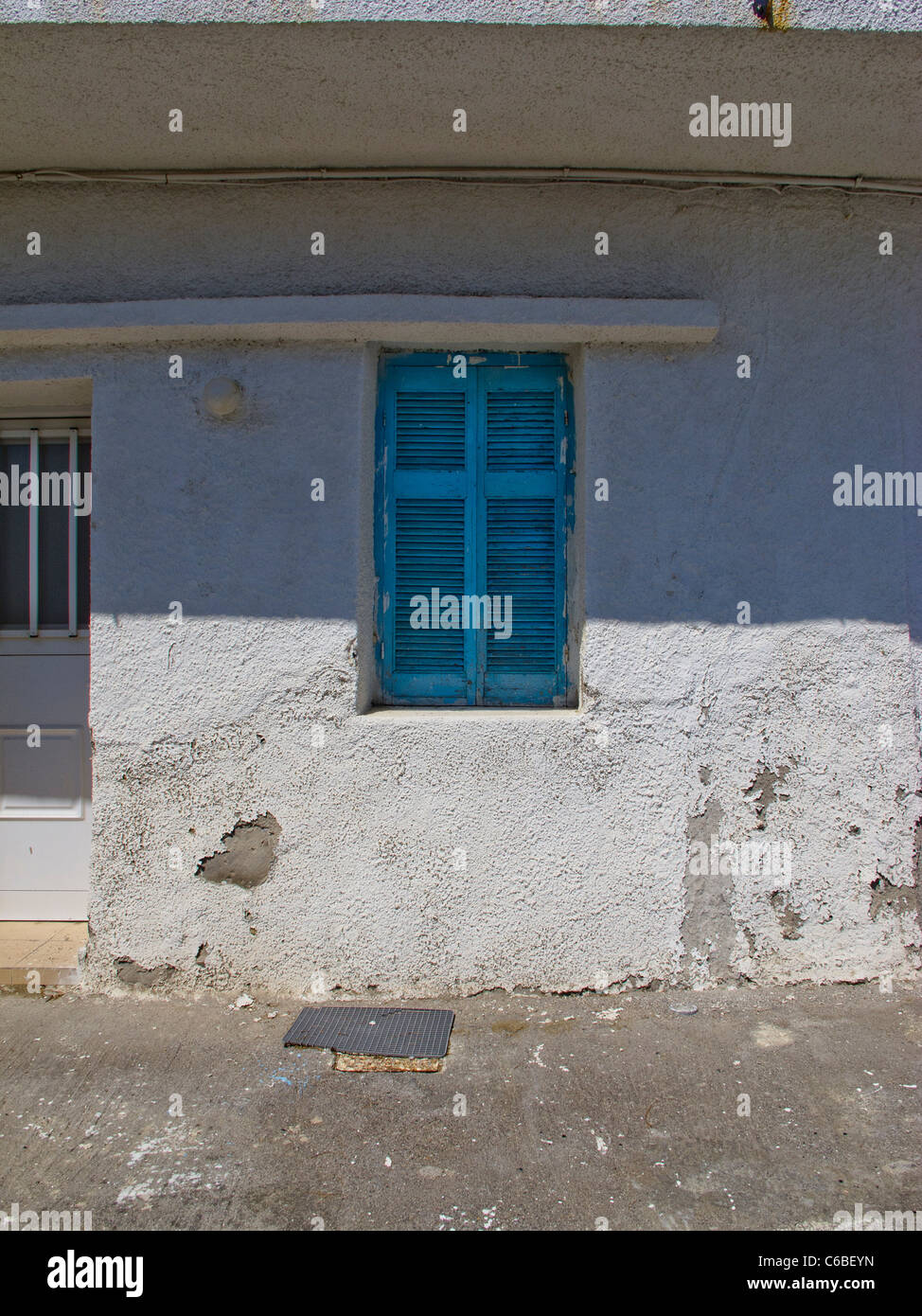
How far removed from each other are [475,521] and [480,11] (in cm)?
180

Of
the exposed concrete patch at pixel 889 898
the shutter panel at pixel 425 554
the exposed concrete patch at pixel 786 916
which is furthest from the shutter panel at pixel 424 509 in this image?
the exposed concrete patch at pixel 889 898

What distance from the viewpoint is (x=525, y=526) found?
3805mm

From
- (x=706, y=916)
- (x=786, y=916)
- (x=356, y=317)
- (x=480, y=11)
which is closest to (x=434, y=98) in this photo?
(x=480, y=11)

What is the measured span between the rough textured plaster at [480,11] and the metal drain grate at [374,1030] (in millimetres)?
3526

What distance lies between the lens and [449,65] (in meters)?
2.93

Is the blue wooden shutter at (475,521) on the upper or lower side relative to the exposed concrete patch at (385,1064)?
upper

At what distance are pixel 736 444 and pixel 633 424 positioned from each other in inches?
17.7

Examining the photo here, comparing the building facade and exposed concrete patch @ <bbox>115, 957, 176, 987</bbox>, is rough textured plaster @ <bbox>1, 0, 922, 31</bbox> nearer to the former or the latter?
the building facade

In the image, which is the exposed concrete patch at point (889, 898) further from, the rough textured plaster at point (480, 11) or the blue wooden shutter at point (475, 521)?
the rough textured plaster at point (480, 11)

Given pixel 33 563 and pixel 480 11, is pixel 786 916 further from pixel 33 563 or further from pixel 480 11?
pixel 33 563

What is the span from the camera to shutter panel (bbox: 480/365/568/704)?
379 centimetres

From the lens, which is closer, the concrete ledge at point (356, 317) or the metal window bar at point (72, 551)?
the concrete ledge at point (356, 317)

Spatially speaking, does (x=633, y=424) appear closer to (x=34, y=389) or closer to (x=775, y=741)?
(x=775, y=741)

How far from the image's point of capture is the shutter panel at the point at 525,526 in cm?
379
